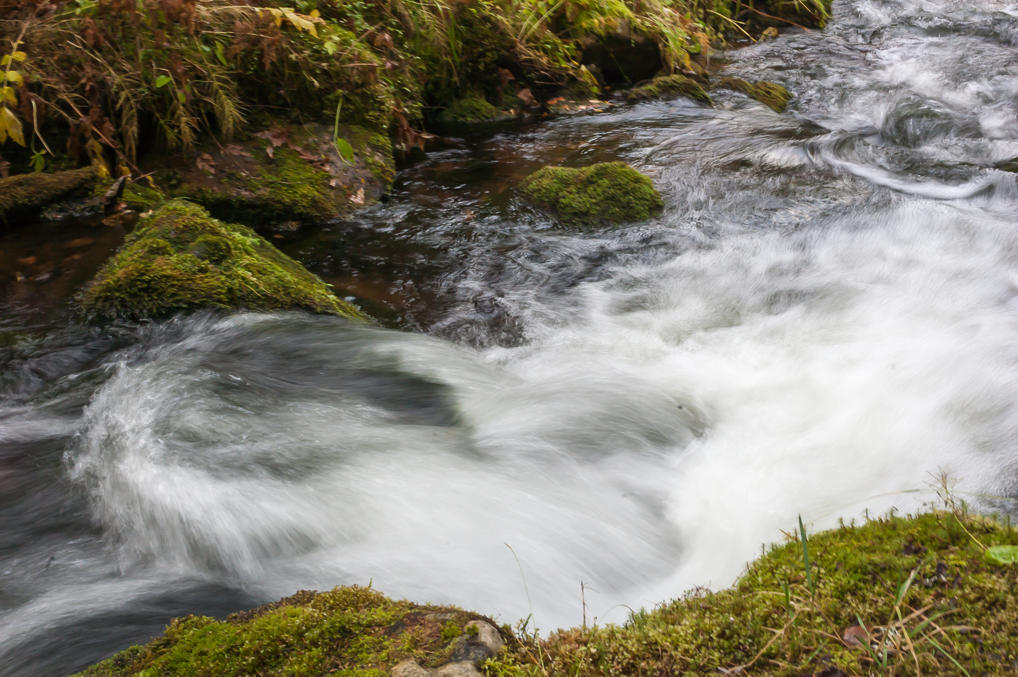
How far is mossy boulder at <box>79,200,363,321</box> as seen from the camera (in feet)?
14.5

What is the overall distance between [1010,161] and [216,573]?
749 cm

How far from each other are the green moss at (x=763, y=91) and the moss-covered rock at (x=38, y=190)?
7.34 m

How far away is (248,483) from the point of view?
3242mm

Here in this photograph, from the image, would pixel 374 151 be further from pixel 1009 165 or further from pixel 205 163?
pixel 1009 165

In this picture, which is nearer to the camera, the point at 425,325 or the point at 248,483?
the point at 248,483

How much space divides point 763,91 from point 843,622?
28.2 feet

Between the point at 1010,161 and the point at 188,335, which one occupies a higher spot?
the point at 188,335

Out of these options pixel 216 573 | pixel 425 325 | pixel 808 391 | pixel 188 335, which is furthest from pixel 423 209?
pixel 216 573

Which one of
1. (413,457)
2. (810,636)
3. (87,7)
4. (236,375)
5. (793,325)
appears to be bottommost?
(793,325)

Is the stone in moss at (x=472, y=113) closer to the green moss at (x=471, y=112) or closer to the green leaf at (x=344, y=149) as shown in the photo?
the green moss at (x=471, y=112)

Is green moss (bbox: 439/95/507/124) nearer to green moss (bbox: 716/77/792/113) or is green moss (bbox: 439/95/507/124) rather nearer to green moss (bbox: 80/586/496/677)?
green moss (bbox: 716/77/792/113)

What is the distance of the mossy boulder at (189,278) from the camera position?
4418 millimetres

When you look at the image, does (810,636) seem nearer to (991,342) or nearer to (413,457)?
(413,457)

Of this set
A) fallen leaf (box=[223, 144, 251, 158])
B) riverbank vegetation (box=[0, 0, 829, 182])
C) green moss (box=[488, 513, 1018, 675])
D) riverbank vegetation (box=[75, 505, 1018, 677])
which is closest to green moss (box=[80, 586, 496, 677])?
riverbank vegetation (box=[75, 505, 1018, 677])
